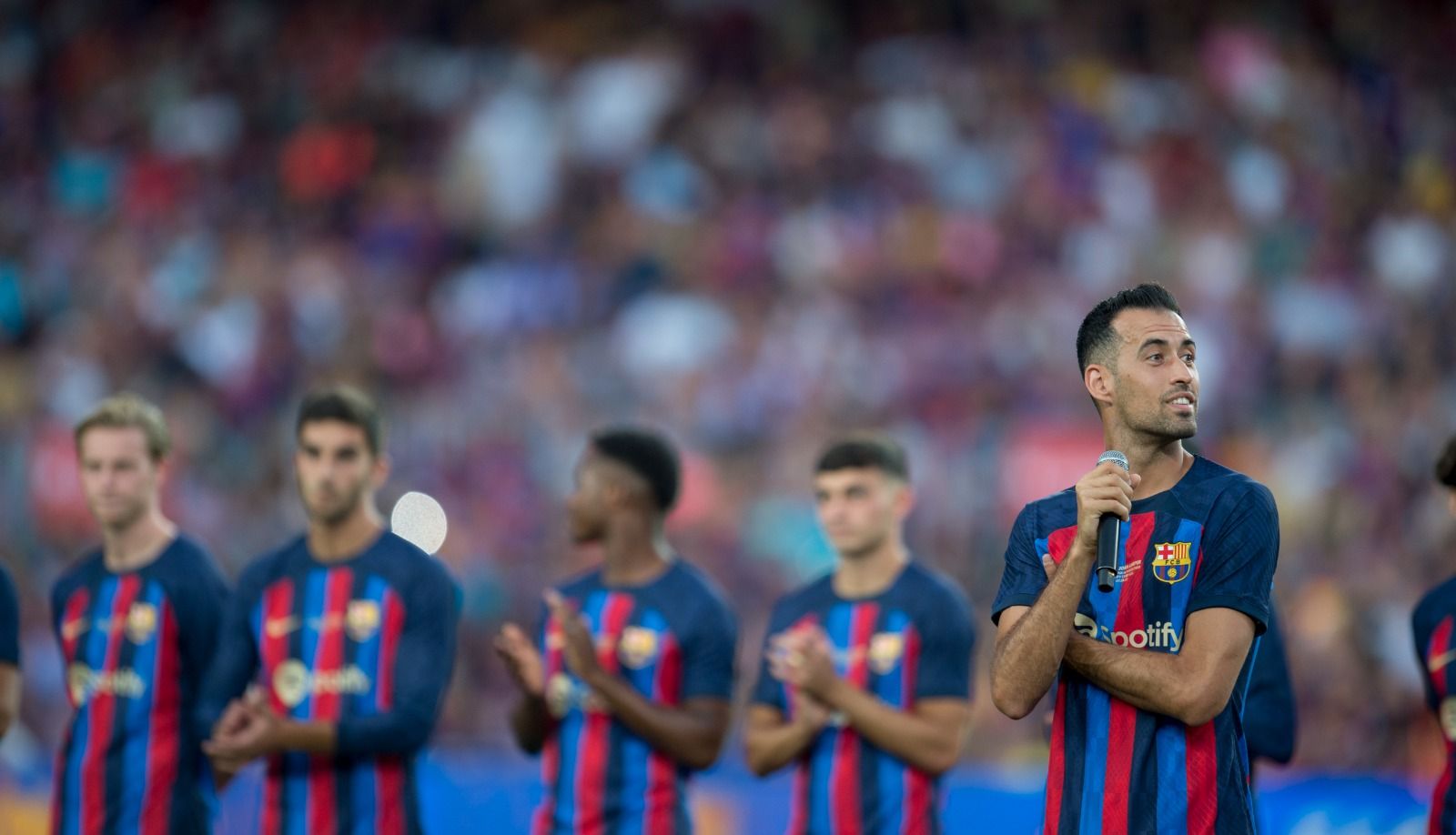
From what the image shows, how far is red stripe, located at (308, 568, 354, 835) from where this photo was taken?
6.16m

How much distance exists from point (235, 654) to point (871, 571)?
2420 mm

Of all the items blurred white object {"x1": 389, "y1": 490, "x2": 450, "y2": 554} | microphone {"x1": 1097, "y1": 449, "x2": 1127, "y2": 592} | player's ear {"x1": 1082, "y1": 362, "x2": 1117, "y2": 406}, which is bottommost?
microphone {"x1": 1097, "y1": 449, "x2": 1127, "y2": 592}

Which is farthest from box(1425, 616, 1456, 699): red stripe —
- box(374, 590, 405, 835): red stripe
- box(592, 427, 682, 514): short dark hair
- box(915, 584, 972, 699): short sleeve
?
box(374, 590, 405, 835): red stripe

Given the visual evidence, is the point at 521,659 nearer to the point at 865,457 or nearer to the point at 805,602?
the point at 805,602

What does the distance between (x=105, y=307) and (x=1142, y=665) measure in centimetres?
1208

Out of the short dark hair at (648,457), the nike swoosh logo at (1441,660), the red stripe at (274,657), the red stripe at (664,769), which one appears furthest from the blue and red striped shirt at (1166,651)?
the red stripe at (274,657)

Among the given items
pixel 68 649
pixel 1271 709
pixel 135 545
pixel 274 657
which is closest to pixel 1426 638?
pixel 1271 709

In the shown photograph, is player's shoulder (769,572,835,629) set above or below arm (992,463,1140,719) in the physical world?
above

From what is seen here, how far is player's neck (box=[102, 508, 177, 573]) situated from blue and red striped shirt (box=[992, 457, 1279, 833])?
373 cm

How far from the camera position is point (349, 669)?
6.29 m

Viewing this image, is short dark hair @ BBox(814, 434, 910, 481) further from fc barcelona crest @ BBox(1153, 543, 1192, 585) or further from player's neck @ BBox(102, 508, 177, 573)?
player's neck @ BBox(102, 508, 177, 573)

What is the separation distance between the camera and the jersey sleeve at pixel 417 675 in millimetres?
6031

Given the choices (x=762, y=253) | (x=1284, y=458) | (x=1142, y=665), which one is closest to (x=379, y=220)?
(x=762, y=253)

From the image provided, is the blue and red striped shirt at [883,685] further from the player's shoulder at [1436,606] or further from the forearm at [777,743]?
the player's shoulder at [1436,606]
